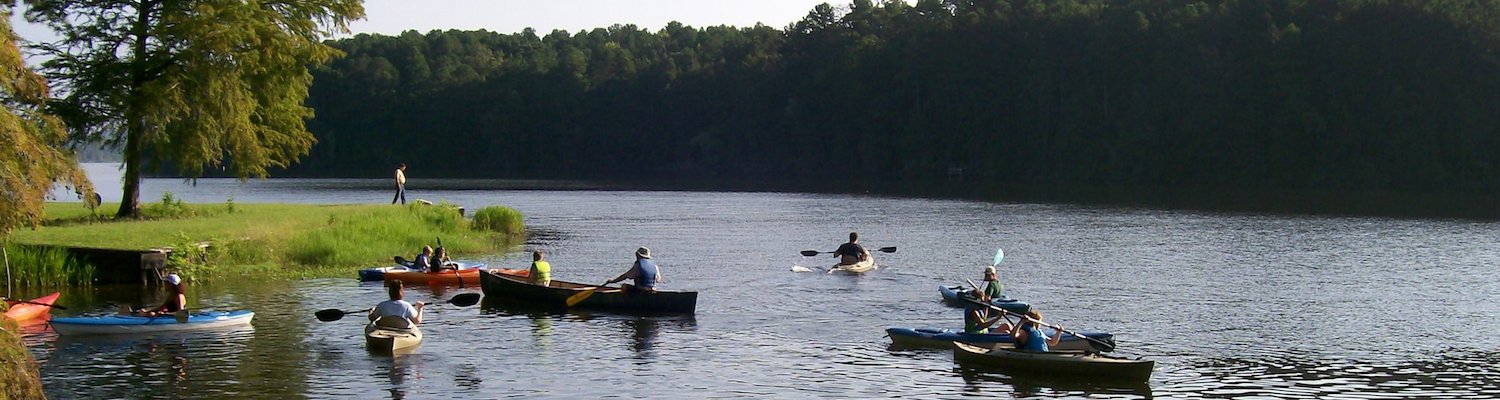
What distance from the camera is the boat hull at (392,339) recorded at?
2492 cm

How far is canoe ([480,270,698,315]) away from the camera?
3031 centimetres

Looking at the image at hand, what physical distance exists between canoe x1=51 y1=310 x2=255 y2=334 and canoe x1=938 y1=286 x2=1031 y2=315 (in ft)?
47.5

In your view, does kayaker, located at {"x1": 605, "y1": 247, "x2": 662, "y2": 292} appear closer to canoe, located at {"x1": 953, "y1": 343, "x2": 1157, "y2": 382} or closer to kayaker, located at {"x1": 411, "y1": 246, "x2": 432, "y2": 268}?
kayaker, located at {"x1": 411, "y1": 246, "x2": 432, "y2": 268}

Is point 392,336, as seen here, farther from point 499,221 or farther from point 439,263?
point 499,221

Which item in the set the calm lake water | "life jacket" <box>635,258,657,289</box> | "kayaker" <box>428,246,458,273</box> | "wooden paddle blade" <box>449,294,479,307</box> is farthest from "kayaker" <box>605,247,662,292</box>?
"kayaker" <box>428,246,458,273</box>

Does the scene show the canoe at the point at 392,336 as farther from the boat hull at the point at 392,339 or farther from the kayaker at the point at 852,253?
the kayaker at the point at 852,253

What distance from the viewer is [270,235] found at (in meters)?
39.0

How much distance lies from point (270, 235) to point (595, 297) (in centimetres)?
1250

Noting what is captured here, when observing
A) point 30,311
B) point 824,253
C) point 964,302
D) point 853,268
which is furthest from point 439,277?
point 964,302

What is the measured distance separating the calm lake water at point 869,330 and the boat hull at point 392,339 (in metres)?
0.36

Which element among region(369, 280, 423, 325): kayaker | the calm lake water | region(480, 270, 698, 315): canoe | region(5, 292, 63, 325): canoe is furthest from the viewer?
region(480, 270, 698, 315): canoe

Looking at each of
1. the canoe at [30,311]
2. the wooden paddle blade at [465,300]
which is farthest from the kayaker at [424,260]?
the canoe at [30,311]

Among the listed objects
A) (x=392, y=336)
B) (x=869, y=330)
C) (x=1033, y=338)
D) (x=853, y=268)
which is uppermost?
(x=1033, y=338)

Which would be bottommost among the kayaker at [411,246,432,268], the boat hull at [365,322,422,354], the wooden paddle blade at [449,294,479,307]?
the boat hull at [365,322,422,354]
